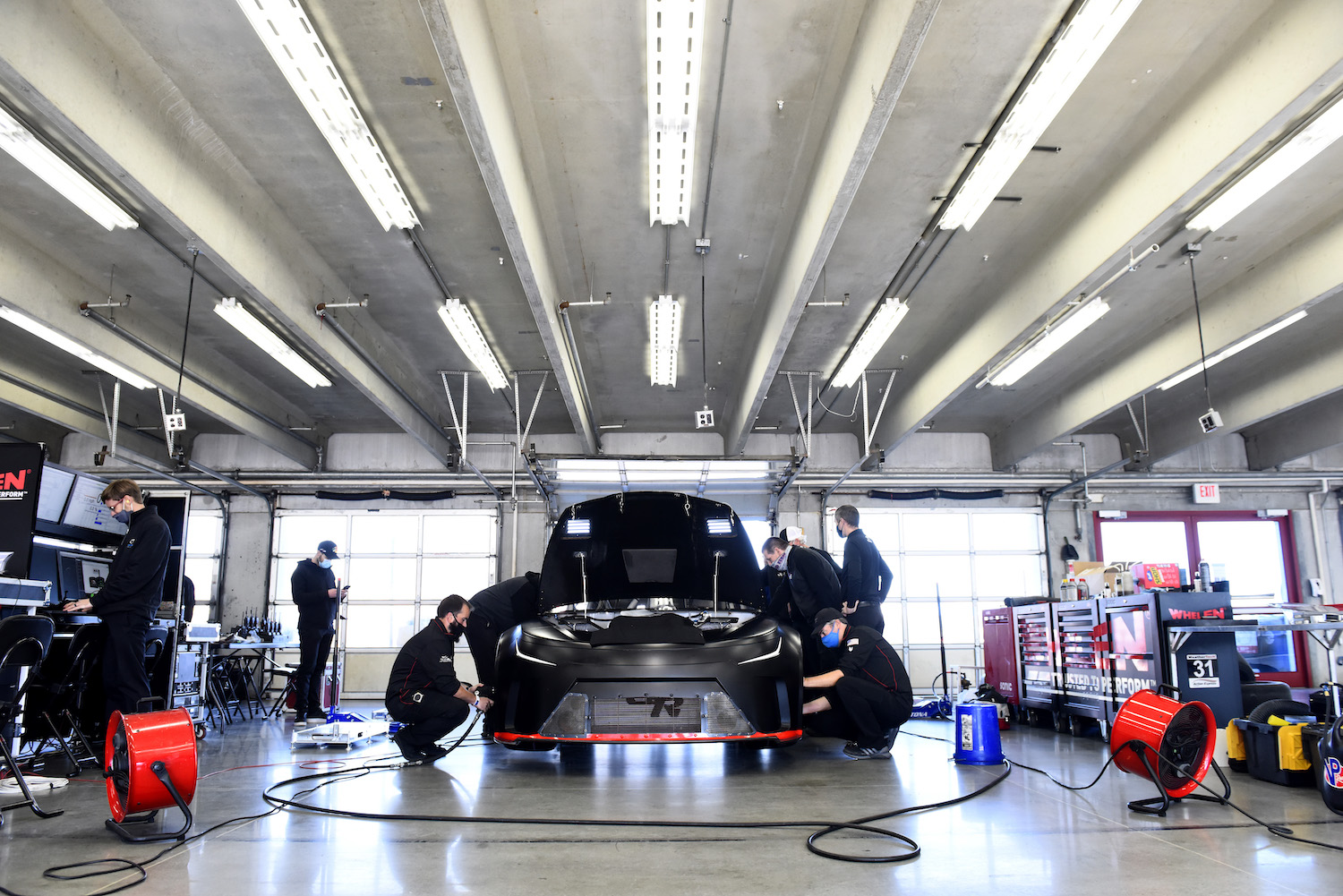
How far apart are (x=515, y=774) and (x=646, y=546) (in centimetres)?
155

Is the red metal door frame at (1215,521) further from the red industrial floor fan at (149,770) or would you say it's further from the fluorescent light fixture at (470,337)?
the red industrial floor fan at (149,770)

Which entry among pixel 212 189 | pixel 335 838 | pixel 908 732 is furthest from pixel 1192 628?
pixel 212 189

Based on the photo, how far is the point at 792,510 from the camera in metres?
14.5

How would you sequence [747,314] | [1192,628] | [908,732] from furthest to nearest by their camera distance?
1. [747,314]
2. [908,732]
3. [1192,628]

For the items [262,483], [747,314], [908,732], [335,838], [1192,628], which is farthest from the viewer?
[262,483]

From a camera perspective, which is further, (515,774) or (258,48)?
(258,48)

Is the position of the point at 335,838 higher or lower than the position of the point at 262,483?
lower

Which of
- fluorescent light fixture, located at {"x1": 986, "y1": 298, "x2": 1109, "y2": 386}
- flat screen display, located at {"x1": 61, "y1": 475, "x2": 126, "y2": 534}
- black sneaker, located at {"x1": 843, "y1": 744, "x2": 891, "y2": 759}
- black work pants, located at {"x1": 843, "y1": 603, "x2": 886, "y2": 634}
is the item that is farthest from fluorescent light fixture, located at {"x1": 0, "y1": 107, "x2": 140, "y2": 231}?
fluorescent light fixture, located at {"x1": 986, "y1": 298, "x2": 1109, "y2": 386}

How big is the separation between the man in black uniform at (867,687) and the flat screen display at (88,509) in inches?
225

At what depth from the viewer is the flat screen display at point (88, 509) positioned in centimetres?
700

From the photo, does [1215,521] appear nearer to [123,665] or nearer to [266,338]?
[266,338]

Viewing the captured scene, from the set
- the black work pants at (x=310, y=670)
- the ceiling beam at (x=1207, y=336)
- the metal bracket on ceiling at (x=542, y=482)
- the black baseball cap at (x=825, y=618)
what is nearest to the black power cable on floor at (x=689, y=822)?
the black baseball cap at (x=825, y=618)

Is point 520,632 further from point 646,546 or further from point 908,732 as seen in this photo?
point 908,732

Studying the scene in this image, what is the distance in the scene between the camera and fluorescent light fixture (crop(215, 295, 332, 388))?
8016 millimetres
